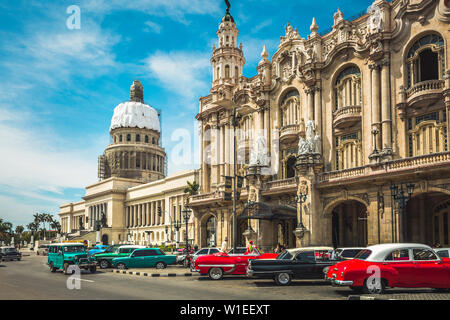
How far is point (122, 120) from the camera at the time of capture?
12275 cm

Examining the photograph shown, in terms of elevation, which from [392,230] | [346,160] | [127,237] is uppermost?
[346,160]

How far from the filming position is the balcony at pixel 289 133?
40531mm

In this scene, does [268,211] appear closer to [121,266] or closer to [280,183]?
[280,183]

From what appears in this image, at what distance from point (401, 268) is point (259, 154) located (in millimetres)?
26472

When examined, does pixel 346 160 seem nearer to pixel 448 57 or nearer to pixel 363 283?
pixel 448 57

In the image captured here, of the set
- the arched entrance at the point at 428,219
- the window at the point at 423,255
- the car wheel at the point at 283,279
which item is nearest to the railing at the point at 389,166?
the arched entrance at the point at 428,219

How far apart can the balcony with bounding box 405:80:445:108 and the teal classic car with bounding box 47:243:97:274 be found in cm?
2374

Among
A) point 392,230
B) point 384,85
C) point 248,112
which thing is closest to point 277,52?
point 248,112

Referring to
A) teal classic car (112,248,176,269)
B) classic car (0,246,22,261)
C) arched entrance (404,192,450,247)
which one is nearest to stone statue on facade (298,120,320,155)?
arched entrance (404,192,450,247)

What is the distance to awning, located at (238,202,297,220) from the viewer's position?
3488cm

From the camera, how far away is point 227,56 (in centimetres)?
5291

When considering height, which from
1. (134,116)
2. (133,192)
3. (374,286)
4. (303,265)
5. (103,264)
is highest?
(134,116)

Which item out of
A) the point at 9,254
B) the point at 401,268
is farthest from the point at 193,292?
the point at 9,254
